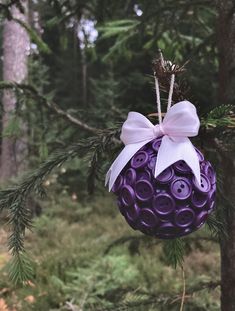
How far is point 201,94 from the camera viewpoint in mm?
10219

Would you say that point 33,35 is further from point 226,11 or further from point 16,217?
point 16,217

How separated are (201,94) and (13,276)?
9.15m

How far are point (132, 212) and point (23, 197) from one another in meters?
0.49

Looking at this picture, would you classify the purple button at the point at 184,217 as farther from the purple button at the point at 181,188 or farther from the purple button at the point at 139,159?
the purple button at the point at 139,159

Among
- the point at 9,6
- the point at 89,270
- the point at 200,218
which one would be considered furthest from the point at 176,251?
the point at 89,270

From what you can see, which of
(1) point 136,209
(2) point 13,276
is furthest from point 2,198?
(1) point 136,209

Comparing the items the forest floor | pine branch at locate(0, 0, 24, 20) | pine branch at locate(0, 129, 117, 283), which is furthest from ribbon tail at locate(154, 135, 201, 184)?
the forest floor

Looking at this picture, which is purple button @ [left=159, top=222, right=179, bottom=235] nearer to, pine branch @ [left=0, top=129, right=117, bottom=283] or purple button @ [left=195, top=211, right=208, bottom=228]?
purple button @ [left=195, top=211, right=208, bottom=228]

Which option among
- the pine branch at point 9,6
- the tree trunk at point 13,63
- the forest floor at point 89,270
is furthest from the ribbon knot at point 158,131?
the tree trunk at point 13,63

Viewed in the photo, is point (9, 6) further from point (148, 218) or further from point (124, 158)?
point (148, 218)

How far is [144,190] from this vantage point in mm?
1207

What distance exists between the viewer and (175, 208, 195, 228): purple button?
1208mm

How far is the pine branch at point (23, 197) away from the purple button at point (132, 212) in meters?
0.38

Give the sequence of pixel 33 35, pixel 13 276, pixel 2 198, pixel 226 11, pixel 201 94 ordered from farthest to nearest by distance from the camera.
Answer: pixel 201 94 < pixel 33 35 < pixel 226 11 < pixel 2 198 < pixel 13 276
